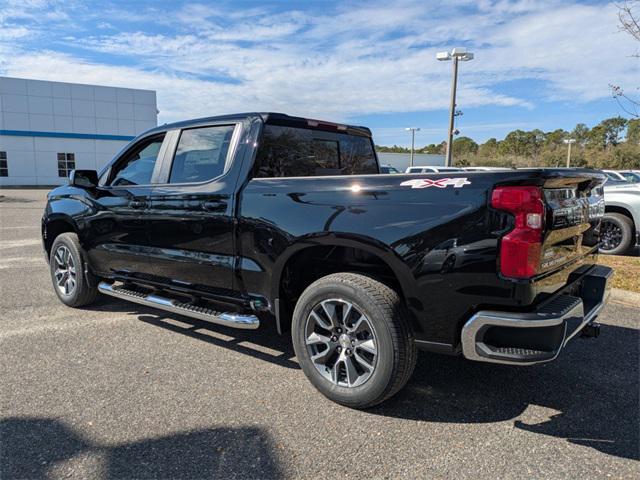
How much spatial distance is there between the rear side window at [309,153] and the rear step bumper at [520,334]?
1994 millimetres

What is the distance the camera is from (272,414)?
3.04 m

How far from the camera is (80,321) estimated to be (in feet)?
16.0

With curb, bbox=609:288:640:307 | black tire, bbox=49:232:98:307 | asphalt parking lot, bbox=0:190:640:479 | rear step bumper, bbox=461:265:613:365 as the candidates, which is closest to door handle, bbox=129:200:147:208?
black tire, bbox=49:232:98:307

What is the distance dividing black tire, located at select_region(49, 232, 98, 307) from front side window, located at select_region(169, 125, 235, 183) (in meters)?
1.68

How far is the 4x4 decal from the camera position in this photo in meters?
2.69

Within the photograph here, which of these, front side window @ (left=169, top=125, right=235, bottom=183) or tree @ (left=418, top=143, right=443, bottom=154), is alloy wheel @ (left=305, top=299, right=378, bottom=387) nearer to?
front side window @ (left=169, top=125, right=235, bottom=183)

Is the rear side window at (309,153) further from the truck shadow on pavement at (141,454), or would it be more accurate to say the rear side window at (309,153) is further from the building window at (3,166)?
the building window at (3,166)

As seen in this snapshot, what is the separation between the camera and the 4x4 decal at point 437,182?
8.82 feet

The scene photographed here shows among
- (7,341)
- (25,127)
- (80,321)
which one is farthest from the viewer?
(25,127)

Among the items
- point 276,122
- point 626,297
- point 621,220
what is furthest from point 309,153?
point 621,220

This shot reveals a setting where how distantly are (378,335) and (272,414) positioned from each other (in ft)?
2.79

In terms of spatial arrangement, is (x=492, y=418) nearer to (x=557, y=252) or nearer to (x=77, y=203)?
(x=557, y=252)

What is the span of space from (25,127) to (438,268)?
132ft

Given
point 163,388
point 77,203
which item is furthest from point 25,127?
point 163,388
